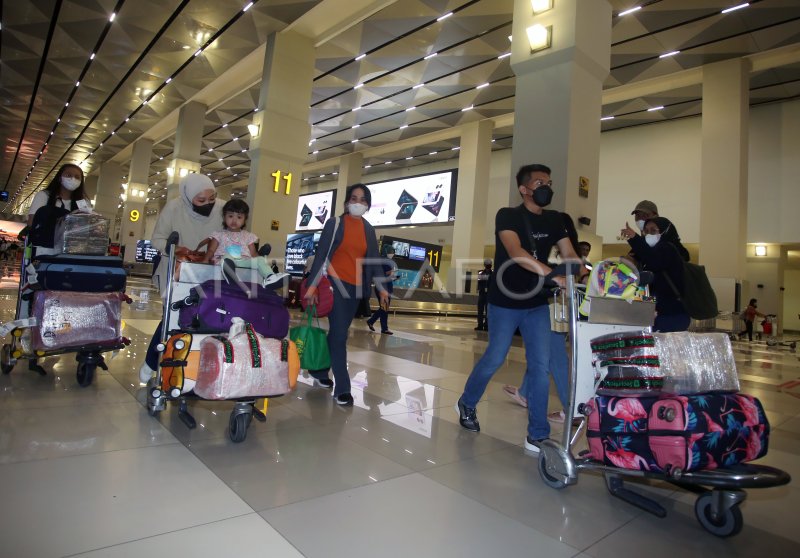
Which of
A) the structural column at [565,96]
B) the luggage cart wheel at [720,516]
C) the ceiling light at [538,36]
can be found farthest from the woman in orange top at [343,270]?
the ceiling light at [538,36]

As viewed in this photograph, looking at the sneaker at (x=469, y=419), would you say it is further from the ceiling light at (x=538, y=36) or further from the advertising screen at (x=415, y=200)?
the advertising screen at (x=415, y=200)

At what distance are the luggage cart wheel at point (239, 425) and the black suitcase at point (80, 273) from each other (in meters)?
1.58

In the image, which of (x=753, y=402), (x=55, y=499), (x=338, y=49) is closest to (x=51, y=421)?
(x=55, y=499)

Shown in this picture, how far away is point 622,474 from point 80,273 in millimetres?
3285

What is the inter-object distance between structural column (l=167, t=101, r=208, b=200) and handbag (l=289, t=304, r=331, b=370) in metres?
12.6

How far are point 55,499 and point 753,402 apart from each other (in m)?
2.42

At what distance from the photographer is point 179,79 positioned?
12.4m

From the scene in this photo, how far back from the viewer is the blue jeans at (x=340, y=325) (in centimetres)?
298

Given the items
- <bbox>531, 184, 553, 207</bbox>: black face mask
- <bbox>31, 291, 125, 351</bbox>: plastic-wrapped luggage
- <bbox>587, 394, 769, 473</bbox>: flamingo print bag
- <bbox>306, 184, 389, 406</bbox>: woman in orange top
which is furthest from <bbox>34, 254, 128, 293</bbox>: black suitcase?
<bbox>587, 394, 769, 473</bbox>: flamingo print bag

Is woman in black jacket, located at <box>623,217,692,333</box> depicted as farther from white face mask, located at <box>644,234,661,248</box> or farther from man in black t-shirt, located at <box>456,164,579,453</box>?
man in black t-shirt, located at <box>456,164,579,453</box>

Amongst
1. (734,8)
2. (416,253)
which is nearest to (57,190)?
(734,8)

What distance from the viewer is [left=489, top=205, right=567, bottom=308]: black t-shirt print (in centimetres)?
231

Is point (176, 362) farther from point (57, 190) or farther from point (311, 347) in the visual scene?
point (57, 190)

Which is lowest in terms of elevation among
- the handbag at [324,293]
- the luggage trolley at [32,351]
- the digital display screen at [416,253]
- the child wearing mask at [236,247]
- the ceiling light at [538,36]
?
the luggage trolley at [32,351]
